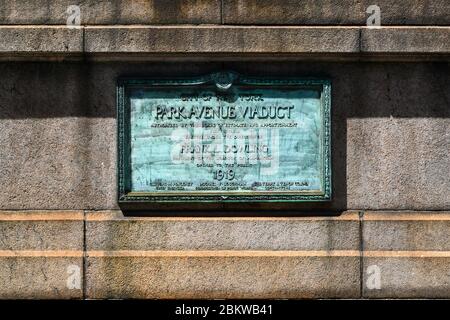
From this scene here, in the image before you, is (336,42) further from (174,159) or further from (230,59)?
(174,159)

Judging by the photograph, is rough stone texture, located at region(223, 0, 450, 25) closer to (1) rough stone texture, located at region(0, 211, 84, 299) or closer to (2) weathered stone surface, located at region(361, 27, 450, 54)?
(2) weathered stone surface, located at region(361, 27, 450, 54)

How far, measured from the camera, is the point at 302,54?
28.6ft

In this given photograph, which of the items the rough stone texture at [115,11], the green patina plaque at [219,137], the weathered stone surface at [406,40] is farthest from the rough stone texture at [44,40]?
the weathered stone surface at [406,40]

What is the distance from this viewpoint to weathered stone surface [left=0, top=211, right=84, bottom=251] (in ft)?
28.6

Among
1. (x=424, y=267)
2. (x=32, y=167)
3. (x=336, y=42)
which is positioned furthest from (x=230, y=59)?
(x=424, y=267)

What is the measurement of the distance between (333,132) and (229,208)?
1368 mm

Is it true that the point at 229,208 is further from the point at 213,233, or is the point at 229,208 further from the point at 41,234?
the point at 41,234

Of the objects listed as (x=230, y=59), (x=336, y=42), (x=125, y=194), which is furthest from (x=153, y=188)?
(x=336, y=42)

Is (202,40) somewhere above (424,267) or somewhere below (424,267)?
above

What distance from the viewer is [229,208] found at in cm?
880

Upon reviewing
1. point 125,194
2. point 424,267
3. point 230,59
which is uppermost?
point 230,59

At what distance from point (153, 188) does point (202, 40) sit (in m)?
1.64

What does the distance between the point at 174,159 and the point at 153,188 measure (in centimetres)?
38

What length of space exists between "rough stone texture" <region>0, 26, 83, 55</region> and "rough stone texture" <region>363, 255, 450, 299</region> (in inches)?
149
